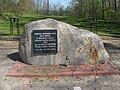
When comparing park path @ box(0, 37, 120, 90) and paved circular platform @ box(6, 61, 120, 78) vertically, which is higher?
paved circular platform @ box(6, 61, 120, 78)

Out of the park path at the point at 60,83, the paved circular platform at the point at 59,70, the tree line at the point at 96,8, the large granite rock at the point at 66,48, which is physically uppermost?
the tree line at the point at 96,8

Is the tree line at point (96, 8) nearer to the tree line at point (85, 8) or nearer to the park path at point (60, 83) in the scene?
the tree line at point (85, 8)

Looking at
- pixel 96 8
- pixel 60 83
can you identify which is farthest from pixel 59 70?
pixel 96 8

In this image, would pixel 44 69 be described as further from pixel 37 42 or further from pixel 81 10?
pixel 81 10

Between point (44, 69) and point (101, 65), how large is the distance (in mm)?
1524

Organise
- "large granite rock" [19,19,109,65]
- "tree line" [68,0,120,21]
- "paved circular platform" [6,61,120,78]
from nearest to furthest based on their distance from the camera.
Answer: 1. "paved circular platform" [6,61,120,78]
2. "large granite rock" [19,19,109,65]
3. "tree line" [68,0,120,21]

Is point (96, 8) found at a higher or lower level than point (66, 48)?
higher

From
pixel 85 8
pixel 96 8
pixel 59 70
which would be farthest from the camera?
pixel 85 8

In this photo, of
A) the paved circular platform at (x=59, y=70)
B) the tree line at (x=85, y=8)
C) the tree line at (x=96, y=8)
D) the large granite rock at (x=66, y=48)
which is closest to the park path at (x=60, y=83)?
the paved circular platform at (x=59, y=70)

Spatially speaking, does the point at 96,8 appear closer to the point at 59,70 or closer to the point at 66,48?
the point at 66,48

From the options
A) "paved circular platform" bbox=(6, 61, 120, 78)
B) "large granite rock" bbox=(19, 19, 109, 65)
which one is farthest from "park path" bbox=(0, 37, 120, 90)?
"large granite rock" bbox=(19, 19, 109, 65)

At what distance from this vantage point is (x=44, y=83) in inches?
245

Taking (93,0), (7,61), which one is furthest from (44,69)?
(93,0)

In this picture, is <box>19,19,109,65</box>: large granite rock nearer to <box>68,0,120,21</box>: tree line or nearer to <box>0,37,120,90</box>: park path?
<box>0,37,120,90</box>: park path
